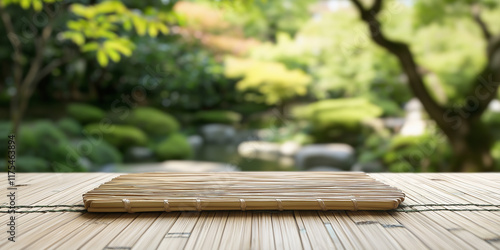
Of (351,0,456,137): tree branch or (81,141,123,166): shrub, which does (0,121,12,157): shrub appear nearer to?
(81,141,123,166): shrub

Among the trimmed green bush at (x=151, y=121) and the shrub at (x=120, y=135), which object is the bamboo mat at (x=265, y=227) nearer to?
the shrub at (x=120, y=135)

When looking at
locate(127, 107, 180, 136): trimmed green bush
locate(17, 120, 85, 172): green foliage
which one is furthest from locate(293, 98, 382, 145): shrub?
locate(17, 120, 85, 172): green foliage

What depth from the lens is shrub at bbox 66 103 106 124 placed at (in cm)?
445

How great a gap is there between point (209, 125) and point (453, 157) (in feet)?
9.13

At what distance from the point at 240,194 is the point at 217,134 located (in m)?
4.24

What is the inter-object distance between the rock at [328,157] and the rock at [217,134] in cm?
100

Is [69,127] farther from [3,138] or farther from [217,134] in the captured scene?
[217,134]

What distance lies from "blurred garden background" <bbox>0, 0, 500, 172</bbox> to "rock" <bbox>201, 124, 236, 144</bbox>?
0.7 inches

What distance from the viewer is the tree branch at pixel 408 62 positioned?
138 inches

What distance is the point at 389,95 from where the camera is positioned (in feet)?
15.5

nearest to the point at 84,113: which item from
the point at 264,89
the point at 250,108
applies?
the point at 250,108

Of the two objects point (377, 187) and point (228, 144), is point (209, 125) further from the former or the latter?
point (377, 187)

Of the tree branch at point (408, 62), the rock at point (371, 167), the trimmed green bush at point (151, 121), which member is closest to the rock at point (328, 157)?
the rock at point (371, 167)

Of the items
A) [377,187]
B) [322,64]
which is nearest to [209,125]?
[322,64]
